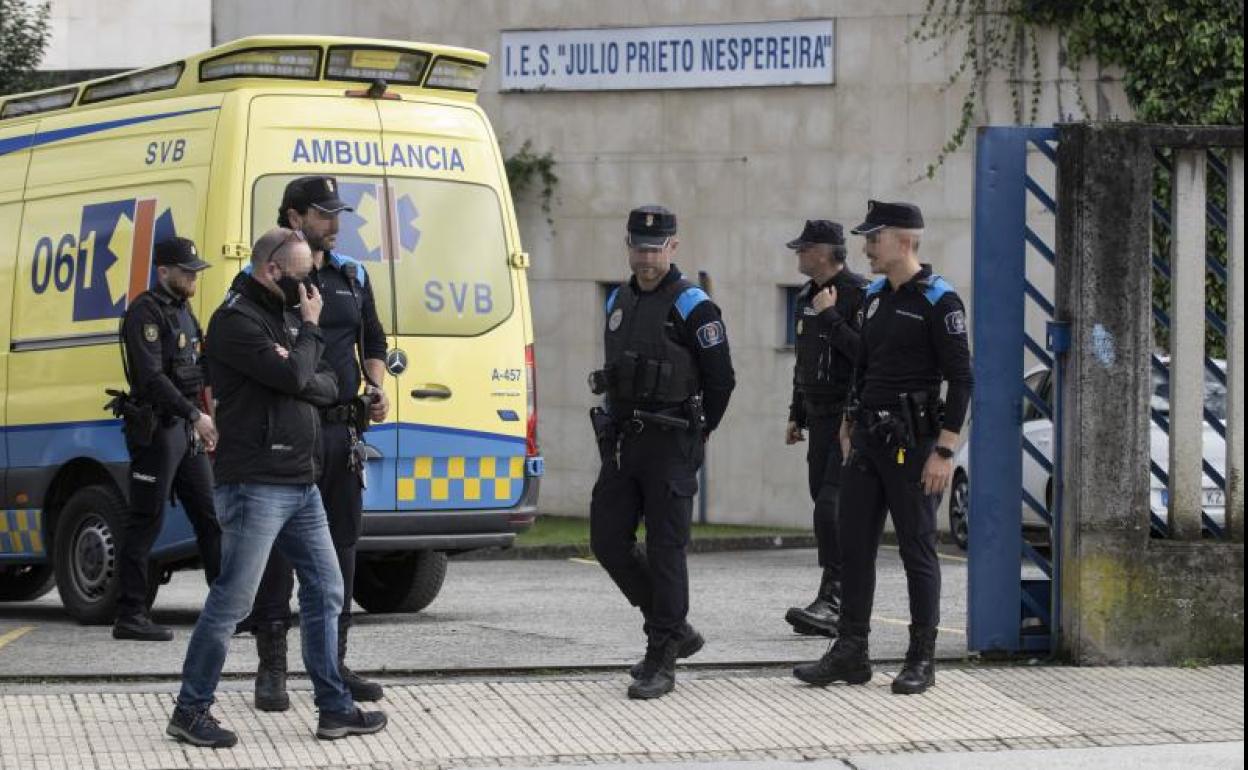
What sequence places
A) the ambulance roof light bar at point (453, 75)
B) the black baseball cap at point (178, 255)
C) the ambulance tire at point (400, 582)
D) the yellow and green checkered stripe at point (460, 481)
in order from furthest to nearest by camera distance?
the ambulance tire at point (400, 582) → the ambulance roof light bar at point (453, 75) → the yellow and green checkered stripe at point (460, 481) → the black baseball cap at point (178, 255)

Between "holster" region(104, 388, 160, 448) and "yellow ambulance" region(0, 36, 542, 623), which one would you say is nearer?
"holster" region(104, 388, 160, 448)

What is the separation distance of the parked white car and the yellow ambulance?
241cm

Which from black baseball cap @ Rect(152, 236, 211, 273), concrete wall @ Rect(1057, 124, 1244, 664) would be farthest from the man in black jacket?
concrete wall @ Rect(1057, 124, 1244, 664)

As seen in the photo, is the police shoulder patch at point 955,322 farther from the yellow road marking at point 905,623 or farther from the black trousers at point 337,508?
the yellow road marking at point 905,623

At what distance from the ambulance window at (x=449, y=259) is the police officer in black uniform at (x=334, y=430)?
2180 mm

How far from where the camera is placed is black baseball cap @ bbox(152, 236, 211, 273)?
10.2 m

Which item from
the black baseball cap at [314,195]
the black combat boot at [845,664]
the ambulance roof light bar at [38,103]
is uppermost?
the ambulance roof light bar at [38,103]

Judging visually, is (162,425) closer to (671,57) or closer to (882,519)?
(882,519)

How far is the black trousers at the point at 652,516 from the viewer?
28.3 feet

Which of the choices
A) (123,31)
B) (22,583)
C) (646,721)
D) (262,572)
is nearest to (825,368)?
(646,721)

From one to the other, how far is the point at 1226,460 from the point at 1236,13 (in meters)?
10.0

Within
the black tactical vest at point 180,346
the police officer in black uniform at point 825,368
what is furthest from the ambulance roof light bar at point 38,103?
the police officer in black uniform at point 825,368

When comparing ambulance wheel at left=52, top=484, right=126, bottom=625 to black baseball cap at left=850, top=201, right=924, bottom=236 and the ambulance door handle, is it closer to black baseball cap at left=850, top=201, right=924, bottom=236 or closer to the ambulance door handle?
the ambulance door handle

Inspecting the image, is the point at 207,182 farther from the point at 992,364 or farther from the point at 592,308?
the point at 592,308
